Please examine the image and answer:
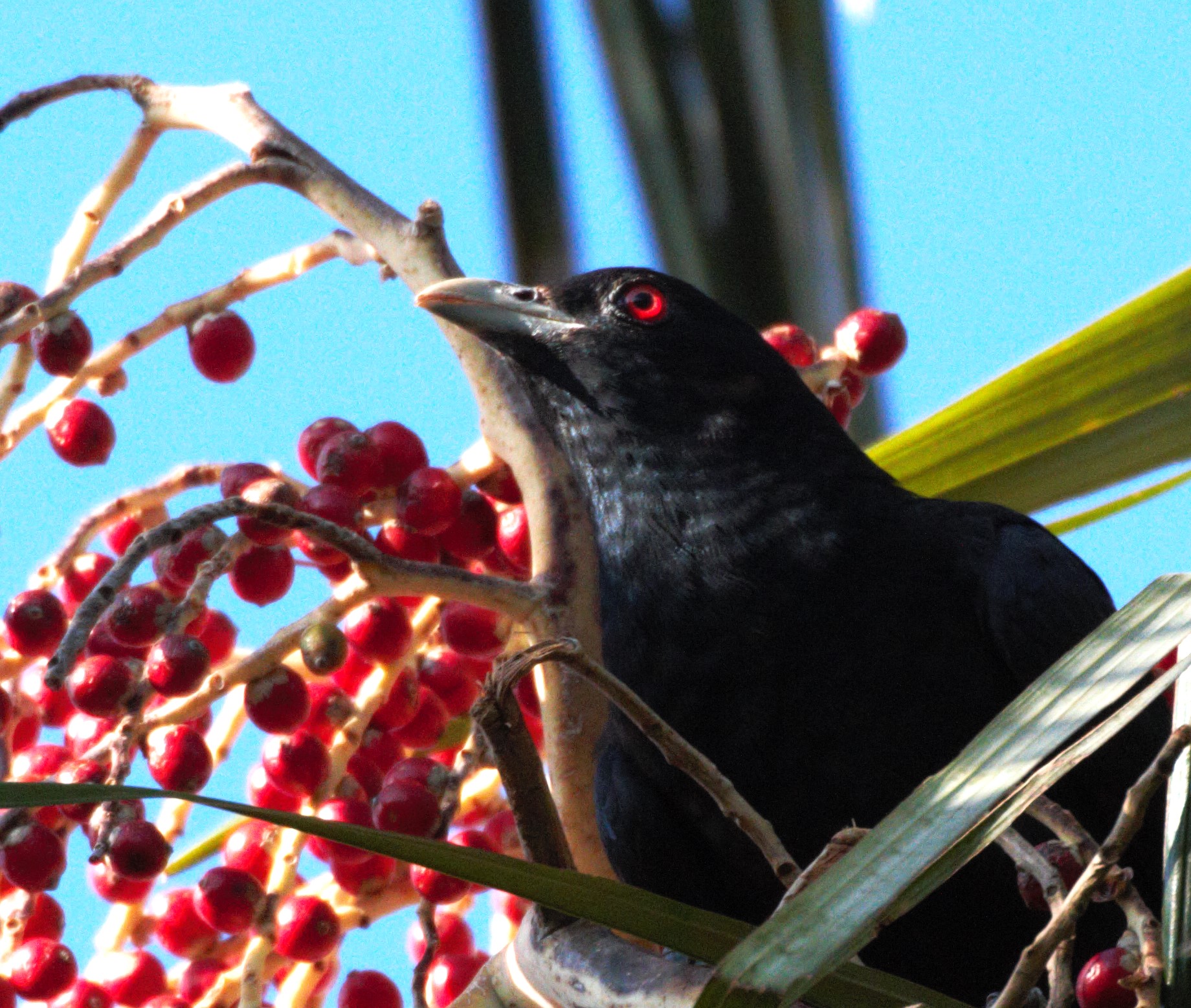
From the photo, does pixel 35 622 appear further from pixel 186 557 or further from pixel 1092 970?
pixel 1092 970

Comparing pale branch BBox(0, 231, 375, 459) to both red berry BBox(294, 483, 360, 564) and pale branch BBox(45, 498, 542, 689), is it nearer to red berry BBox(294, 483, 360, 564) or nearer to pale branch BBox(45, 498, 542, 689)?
red berry BBox(294, 483, 360, 564)

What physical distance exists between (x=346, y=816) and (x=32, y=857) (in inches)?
12.9

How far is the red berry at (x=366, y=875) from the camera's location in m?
1.80

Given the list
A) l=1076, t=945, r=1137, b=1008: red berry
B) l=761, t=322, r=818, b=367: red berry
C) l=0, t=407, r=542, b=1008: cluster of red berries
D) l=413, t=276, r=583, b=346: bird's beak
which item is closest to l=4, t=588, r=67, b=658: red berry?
l=0, t=407, r=542, b=1008: cluster of red berries

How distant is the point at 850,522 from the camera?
2.32 m

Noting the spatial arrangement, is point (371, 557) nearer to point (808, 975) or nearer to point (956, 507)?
point (808, 975)

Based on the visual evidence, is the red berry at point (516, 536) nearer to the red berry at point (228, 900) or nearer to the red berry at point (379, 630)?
the red berry at point (379, 630)

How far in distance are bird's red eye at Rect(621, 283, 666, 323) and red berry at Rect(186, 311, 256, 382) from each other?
663 millimetres

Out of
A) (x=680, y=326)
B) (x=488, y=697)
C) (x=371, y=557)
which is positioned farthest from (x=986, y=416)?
(x=488, y=697)

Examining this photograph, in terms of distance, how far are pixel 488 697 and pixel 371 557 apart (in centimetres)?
51

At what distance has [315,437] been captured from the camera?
6.54 ft

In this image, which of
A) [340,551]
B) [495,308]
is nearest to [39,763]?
[340,551]

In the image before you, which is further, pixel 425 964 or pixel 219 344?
pixel 219 344

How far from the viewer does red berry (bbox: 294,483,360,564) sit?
1.79 metres
